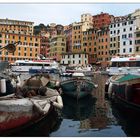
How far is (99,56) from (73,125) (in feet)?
292

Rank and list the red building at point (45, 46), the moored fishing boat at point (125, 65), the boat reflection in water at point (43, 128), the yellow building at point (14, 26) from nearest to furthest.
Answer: the boat reflection in water at point (43, 128) < the moored fishing boat at point (125, 65) < the yellow building at point (14, 26) < the red building at point (45, 46)

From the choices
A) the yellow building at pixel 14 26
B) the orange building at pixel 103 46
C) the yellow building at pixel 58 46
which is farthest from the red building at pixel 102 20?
the yellow building at pixel 14 26

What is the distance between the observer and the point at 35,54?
10831cm

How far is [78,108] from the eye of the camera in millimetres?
21172

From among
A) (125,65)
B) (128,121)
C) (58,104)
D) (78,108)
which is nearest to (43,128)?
(58,104)

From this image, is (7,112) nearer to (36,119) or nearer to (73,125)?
(36,119)

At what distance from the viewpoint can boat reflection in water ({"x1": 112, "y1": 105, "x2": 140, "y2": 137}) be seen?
1403 centimetres

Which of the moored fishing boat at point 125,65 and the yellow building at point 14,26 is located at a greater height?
the yellow building at point 14,26

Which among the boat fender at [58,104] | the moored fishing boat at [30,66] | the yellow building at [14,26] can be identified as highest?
the yellow building at [14,26]

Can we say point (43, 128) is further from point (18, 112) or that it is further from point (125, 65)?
point (125, 65)

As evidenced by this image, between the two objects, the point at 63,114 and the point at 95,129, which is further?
the point at 63,114

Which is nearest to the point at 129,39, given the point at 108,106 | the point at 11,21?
the point at 11,21

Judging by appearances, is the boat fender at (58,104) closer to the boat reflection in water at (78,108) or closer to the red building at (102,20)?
the boat reflection in water at (78,108)

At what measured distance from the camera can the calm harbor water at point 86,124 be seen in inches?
542
